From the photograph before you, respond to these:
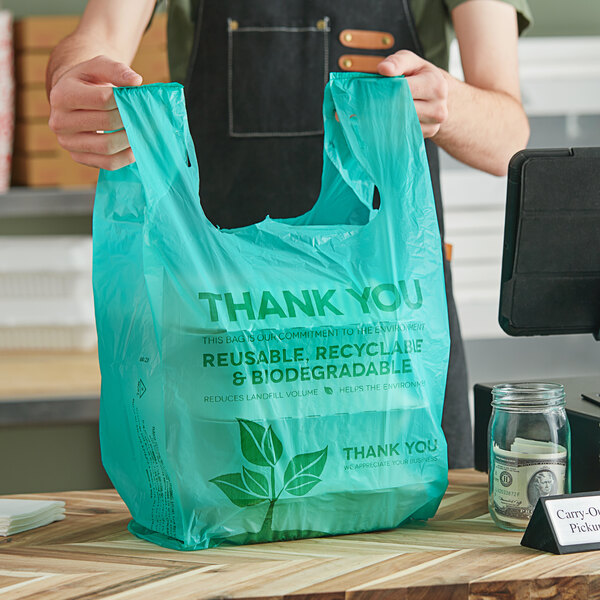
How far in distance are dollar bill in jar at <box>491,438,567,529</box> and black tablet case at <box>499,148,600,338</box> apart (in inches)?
4.9

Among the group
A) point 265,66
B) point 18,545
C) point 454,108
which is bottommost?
point 18,545

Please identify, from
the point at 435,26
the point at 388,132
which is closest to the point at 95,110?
the point at 388,132

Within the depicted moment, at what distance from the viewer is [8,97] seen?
200 cm

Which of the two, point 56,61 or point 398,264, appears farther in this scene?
point 56,61

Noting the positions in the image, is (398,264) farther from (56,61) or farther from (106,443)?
(56,61)

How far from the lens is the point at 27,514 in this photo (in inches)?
29.2

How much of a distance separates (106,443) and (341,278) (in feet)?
0.81

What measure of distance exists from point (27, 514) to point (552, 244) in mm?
503

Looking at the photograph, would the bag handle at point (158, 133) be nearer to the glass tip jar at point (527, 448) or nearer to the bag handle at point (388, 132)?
the bag handle at point (388, 132)

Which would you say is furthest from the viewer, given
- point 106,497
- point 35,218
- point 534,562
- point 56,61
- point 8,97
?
point 35,218

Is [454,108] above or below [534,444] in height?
above

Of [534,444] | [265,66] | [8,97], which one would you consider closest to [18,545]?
[534,444]

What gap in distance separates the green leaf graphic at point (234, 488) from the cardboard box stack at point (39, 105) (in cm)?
148

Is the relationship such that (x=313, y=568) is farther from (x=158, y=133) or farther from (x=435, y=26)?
(x=435, y=26)
